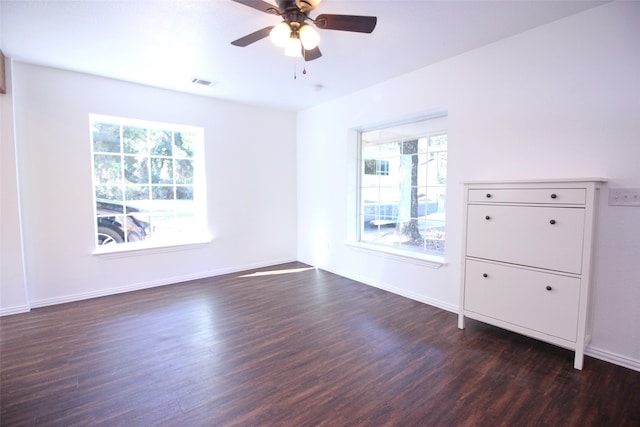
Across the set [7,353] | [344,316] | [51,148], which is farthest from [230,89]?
[7,353]

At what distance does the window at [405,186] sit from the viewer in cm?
326

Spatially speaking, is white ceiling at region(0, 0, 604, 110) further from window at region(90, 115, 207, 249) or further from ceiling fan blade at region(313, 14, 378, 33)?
window at region(90, 115, 207, 249)

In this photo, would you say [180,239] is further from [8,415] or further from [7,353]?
[8,415]

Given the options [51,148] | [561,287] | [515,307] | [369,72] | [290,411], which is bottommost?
[290,411]

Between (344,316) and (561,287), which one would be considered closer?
(561,287)

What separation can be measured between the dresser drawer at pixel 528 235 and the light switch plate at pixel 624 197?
1.08 ft

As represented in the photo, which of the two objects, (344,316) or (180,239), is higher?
(180,239)

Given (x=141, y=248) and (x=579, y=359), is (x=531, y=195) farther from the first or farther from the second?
(x=141, y=248)

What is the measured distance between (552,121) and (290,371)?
106 inches

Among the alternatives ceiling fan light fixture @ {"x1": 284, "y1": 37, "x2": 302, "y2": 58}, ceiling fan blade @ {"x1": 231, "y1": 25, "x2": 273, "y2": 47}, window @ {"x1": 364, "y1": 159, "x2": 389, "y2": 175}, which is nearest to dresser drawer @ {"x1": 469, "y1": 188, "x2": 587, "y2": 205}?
window @ {"x1": 364, "y1": 159, "x2": 389, "y2": 175}

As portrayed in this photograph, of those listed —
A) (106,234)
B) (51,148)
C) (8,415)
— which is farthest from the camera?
(106,234)

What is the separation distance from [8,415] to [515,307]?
330 cm

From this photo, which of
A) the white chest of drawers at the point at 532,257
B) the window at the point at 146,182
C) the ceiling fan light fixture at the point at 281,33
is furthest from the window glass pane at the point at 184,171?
the white chest of drawers at the point at 532,257

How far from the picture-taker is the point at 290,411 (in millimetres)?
1678
